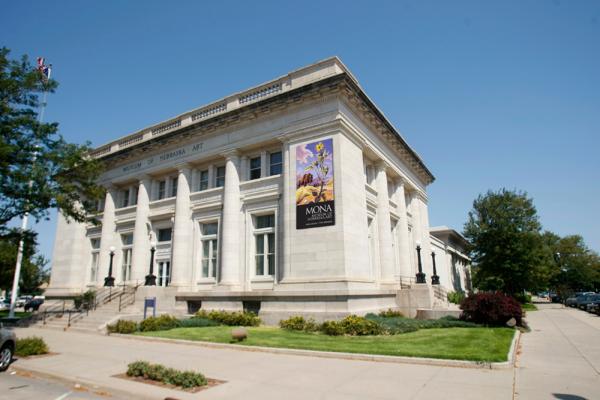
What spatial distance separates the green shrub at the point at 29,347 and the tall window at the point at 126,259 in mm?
17163

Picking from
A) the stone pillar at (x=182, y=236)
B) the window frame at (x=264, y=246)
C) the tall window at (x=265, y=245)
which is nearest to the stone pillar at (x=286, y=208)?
the window frame at (x=264, y=246)

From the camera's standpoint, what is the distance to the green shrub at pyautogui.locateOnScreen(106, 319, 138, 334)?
1800 cm

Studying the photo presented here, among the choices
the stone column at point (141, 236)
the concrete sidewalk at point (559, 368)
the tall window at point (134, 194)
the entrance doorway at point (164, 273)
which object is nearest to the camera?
the concrete sidewalk at point (559, 368)

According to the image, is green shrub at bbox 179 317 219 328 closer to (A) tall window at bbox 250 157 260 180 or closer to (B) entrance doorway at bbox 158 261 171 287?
(B) entrance doorway at bbox 158 261 171 287

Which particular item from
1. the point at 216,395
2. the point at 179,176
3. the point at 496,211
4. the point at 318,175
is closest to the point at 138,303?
the point at 179,176

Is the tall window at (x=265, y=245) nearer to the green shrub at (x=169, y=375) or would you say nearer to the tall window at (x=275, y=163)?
the tall window at (x=275, y=163)

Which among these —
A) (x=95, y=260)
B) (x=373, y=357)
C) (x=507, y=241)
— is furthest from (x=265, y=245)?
(x=507, y=241)

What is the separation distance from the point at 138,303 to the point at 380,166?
60.3ft

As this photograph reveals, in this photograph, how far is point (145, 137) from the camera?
1204 inches

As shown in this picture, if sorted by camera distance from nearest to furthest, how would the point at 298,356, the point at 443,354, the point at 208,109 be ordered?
1. the point at 443,354
2. the point at 298,356
3. the point at 208,109

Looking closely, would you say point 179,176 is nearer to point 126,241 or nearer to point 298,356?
point 126,241

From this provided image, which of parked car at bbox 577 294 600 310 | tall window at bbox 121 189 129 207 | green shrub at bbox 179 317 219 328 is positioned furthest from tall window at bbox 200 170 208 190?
parked car at bbox 577 294 600 310

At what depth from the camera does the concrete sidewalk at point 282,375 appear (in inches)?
297

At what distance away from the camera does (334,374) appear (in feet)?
30.1
